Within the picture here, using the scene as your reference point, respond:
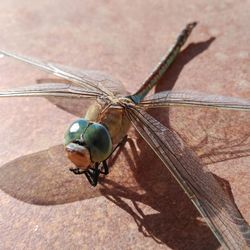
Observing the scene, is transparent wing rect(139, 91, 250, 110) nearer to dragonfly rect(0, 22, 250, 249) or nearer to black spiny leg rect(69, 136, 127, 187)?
dragonfly rect(0, 22, 250, 249)

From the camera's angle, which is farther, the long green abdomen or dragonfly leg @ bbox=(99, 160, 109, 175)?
the long green abdomen

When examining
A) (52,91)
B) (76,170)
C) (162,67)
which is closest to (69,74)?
(52,91)

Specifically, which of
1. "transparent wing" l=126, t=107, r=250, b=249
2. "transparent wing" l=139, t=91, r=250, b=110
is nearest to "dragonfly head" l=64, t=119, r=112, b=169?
"transparent wing" l=126, t=107, r=250, b=249

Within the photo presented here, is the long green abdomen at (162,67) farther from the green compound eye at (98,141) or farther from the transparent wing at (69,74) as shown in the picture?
the green compound eye at (98,141)

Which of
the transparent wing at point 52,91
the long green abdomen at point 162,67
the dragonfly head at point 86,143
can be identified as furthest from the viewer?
the long green abdomen at point 162,67

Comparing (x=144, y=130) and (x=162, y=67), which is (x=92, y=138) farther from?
(x=162, y=67)

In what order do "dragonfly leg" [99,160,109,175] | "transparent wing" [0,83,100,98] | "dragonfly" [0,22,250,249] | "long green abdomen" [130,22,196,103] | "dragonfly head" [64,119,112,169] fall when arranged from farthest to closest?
"long green abdomen" [130,22,196,103] < "transparent wing" [0,83,100,98] < "dragonfly leg" [99,160,109,175] < "dragonfly head" [64,119,112,169] < "dragonfly" [0,22,250,249]

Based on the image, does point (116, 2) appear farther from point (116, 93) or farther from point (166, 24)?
point (116, 93)

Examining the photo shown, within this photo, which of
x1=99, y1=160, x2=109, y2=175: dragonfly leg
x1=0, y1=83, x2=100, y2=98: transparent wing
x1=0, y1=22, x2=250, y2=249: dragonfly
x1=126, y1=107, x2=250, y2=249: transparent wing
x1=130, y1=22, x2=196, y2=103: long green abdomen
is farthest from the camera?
x1=130, y1=22, x2=196, y2=103: long green abdomen

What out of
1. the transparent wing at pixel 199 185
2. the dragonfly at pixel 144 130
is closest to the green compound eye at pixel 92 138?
the dragonfly at pixel 144 130
